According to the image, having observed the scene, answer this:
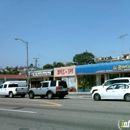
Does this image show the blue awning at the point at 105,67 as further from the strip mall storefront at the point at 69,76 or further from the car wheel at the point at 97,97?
the car wheel at the point at 97,97

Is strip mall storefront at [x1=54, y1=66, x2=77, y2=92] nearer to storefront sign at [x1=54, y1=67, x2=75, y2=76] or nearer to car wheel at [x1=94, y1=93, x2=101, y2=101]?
storefront sign at [x1=54, y1=67, x2=75, y2=76]

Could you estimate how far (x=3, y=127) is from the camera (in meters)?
10.2

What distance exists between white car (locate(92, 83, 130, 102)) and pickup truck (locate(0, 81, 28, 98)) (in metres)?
12.7

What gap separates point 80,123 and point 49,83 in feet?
54.7

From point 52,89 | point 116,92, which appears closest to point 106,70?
point 52,89

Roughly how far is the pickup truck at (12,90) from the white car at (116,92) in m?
12.7

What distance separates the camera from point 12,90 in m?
32.5

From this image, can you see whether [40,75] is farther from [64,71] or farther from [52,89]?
[52,89]

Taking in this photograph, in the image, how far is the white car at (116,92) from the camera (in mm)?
20938

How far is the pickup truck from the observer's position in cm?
3219

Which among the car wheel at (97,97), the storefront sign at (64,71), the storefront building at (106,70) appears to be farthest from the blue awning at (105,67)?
the car wheel at (97,97)

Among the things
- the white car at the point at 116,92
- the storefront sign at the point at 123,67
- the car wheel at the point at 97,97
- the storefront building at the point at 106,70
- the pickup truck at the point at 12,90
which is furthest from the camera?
the storefront building at the point at 106,70

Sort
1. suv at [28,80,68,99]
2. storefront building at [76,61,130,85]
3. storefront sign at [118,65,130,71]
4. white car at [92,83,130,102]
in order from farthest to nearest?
storefront building at [76,61,130,85] → storefront sign at [118,65,130,71] → suv at [28,80,68,99] → white car at [92,83,130,102]

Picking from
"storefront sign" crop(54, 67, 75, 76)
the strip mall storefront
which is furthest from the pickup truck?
"storefront sign" crop(54, 67, 75, 76)
